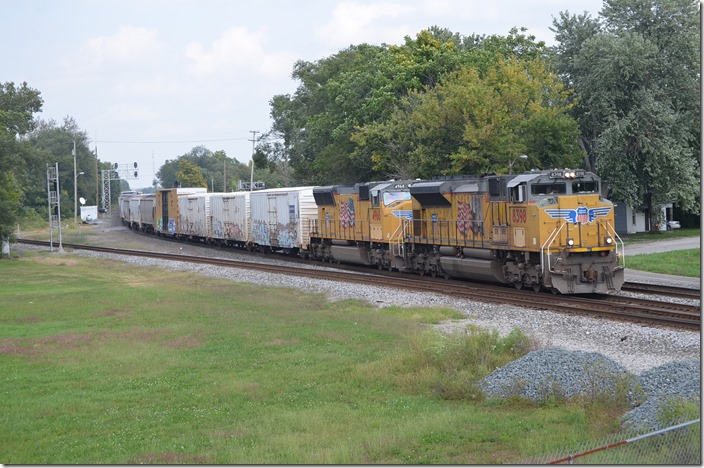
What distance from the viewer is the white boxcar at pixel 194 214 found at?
59219 millimetres

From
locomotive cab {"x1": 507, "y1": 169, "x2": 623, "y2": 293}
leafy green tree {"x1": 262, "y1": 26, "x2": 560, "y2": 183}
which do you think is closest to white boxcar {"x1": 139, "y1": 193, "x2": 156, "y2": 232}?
leafy green tree {"x1": 262, "y1": 26, "x2": 560, "y2": 183}

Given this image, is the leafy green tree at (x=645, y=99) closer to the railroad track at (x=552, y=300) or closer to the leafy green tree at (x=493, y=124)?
the leafy green tree at (x=493, y=124)

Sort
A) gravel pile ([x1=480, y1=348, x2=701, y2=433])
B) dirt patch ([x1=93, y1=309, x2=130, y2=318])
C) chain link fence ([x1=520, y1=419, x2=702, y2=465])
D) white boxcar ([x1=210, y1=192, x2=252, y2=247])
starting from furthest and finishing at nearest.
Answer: white boxcar ([x1=210, y1=192, x2=252, y2=247]) → dirt patch ([x1=93, y1=309, x2=130, y2=318]) → gravel pile ([x1=480, y1=348, x2=701, y2=433]) → chain link fence ([x1=520, y1=419, x2=702, y2=465])

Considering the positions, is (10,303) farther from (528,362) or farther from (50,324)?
(528,362)

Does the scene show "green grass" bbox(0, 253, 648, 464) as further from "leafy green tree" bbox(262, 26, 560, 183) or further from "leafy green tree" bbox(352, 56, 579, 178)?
"leafy green tree" bbox(262, 26, 560, 183)

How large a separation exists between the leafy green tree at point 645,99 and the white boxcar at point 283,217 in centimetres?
1832

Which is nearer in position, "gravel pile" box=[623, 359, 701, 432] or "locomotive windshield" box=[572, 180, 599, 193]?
"gravel pile" box=[623, 359, 701, 432]

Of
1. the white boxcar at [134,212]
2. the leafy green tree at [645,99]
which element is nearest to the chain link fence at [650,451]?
the leafy green tree at [645,99]

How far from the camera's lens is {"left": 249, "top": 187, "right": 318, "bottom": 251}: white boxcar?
42781mm

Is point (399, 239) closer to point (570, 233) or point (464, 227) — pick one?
point (464, 227)

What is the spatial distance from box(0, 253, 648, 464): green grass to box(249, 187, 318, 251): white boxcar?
60.2ft

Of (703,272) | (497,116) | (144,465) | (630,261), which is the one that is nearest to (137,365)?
(144,465)

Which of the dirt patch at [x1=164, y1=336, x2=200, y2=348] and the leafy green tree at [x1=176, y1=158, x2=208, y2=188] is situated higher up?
the leafy green tree at [x1=176, y1=158, x2=208, y2=188]

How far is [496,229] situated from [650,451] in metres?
18.5
